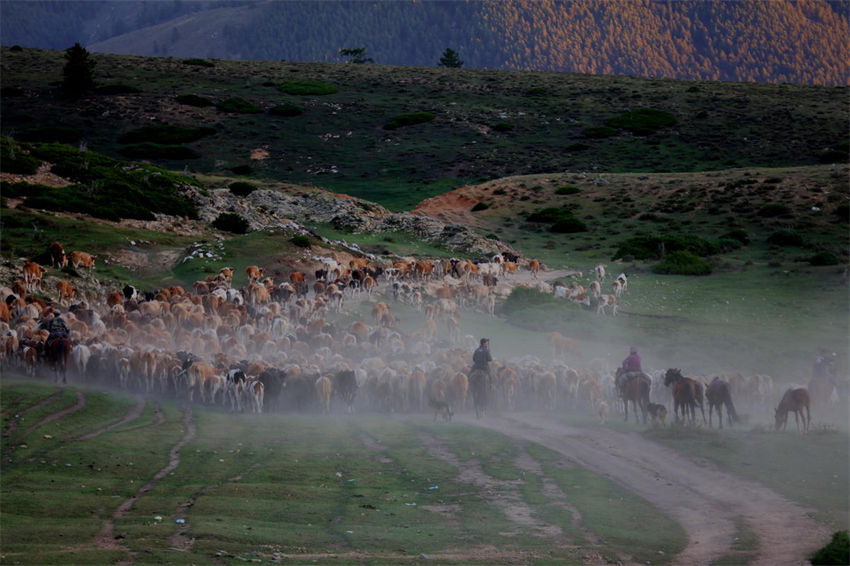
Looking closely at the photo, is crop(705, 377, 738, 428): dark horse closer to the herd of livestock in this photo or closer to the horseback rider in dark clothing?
the herd of livestock

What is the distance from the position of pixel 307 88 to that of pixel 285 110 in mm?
10860

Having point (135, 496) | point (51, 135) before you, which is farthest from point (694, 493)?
point (51, 135)

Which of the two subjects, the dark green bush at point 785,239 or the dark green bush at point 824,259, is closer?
the dark green bush at point 824,259

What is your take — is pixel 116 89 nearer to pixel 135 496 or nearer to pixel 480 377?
pixel 480 377

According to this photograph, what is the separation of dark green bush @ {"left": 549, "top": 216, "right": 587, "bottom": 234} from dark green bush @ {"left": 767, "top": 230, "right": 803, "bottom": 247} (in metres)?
13.0

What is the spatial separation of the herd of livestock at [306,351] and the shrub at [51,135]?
50.9m

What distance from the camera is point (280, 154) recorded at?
95.6 m

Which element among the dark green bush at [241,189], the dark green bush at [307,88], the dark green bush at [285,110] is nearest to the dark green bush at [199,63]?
the dark green bush at [307,88]

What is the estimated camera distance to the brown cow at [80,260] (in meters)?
Result: 42.3

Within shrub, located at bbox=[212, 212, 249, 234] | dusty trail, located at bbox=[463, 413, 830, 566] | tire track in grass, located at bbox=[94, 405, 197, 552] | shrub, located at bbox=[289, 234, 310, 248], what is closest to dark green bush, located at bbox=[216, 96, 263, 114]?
shrub, located at bbox=[212, 212, 249, 234]

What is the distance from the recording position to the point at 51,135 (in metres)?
89.8

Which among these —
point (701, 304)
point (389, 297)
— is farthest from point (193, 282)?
point (701, 304)

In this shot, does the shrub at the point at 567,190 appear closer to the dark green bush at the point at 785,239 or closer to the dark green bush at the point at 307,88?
the dark green bush at the point at 785,239

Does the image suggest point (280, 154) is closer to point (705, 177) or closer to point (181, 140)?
point (181, 140)
